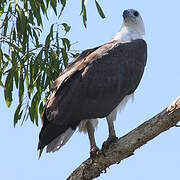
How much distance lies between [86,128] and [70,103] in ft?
0.98

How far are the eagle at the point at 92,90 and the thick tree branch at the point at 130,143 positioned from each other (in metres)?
0.20

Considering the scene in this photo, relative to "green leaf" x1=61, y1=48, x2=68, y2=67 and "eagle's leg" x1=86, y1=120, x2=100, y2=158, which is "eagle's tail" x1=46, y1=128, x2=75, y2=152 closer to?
"eagle's leg" x1=86, y1=120, x2=100, y2=158

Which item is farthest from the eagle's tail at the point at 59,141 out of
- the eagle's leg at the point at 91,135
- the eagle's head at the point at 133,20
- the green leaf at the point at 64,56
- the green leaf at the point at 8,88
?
the eagle's head at the point at 133,20

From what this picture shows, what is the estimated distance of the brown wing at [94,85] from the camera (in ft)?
20.4

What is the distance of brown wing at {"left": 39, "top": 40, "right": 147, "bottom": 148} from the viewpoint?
20.4ft

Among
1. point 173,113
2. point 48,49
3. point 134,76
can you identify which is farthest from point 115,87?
point 173,113

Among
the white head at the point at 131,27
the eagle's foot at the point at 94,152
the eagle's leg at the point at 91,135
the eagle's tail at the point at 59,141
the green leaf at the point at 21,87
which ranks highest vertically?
the white head at the point at 131,27

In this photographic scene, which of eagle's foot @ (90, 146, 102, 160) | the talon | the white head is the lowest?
eagle's foot @ (90, 146, 102, 160)

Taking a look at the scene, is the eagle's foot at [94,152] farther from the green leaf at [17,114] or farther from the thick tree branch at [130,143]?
the green leaf at [17,114]

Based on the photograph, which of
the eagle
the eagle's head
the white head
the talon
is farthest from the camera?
the eagle's head

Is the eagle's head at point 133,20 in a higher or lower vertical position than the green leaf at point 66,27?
lower

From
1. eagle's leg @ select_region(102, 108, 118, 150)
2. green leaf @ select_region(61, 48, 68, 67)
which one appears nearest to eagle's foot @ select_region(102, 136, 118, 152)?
Result: eagle's leg @ select_region(102, 108, 118, 150)

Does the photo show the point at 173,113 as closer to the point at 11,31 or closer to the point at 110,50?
the point at 110,50

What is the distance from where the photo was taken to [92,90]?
650 centimetres
